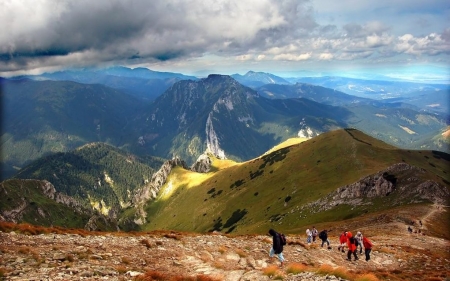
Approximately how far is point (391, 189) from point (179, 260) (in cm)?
9390

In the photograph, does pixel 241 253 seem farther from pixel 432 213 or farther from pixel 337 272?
pixel 432 213

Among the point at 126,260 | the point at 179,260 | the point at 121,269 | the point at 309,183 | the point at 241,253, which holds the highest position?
the point at 121,269

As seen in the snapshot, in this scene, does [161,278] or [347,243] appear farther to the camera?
[347,243]

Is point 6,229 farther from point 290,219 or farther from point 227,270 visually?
point 290,219

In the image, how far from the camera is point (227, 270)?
74.6 feet

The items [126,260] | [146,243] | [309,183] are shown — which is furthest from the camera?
[309,183]

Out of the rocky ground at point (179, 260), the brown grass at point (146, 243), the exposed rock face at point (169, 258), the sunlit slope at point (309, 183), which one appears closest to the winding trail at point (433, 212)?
the sunlit slope at point (309, 183)

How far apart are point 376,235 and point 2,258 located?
57.2 meters

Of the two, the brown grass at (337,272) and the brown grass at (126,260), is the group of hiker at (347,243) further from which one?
the brown grass at (126,260)

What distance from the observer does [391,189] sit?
9875cm

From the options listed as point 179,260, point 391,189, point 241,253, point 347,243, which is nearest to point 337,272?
point 241,253

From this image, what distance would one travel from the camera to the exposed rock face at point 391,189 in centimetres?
8944

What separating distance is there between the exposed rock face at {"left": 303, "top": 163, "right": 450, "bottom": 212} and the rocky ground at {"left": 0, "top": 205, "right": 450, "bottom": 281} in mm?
55742

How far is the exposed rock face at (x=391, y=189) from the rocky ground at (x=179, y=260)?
55742mm
